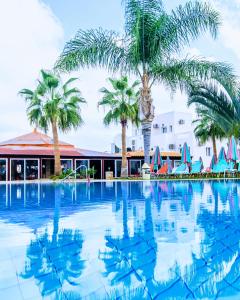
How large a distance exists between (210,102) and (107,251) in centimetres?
1556

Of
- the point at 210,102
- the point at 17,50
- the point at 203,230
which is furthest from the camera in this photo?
the point at 17,50

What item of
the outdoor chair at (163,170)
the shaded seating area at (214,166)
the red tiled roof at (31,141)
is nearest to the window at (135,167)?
the shaded seating area at (214,166)

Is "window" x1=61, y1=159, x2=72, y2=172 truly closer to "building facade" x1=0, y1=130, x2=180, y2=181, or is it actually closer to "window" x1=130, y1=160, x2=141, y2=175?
"building facade" x1=0, y1=130, x2=180, y2=181

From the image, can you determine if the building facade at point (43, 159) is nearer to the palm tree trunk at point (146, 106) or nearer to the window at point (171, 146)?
the palm tree trunk at point (146, 106)

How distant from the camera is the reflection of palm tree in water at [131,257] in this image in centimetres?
327

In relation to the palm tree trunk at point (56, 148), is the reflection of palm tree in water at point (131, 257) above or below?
below

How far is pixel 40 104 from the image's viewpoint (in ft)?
83.3

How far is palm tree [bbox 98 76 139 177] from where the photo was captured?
1043 inches

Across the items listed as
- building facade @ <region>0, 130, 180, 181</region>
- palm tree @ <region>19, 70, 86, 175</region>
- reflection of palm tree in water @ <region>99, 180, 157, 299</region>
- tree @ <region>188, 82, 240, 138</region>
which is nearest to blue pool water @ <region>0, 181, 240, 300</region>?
reflection of palm tree in water @ <region>99, 180, 157, 299</region>

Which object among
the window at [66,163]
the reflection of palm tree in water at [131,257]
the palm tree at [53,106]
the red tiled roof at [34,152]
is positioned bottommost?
the reflection of palm tree in water at [131,257]

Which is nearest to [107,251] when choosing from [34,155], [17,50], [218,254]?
[218,254]

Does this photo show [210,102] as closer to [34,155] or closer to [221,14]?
[221,14]

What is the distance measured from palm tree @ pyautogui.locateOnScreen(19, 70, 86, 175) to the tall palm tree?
8860 mm

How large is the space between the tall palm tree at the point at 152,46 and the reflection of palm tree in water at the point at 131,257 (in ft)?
40.4
